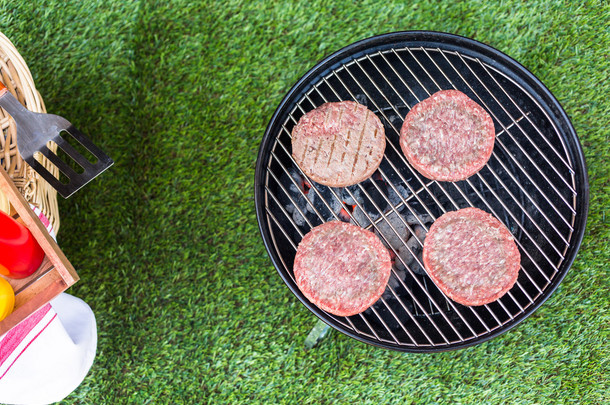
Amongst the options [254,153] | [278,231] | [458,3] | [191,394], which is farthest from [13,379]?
[458,3]

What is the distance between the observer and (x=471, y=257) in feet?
6.63

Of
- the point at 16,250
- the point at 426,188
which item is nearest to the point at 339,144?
the point at 426,188

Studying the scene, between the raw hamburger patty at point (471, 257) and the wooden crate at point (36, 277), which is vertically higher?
the wooden crate at point (36, 277)

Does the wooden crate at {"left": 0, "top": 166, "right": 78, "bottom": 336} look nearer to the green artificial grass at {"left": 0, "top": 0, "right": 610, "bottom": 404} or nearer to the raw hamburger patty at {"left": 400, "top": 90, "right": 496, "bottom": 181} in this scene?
the green artificial grass at {"left": 0, "top": 0, "right": 610, "bottom": 404}

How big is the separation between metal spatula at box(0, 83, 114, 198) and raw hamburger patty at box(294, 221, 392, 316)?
3.34 ft

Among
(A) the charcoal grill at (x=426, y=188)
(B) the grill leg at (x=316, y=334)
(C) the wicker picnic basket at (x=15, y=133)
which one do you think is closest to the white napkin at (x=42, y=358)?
(C) the wicker picnic basket at (x=15, y=133)

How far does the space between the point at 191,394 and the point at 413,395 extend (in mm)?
1399

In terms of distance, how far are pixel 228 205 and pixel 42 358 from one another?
140 centimetres

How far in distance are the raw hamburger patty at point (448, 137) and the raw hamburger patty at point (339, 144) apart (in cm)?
16

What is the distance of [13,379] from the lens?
1.92m

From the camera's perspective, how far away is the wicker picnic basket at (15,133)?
2162 millimetres

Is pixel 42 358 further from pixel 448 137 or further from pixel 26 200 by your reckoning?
pixel 448 137

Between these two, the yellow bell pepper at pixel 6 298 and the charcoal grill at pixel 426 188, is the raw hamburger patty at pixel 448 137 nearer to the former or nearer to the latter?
the charcoal grill at pixel 426 188

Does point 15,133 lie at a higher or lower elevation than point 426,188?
higher
